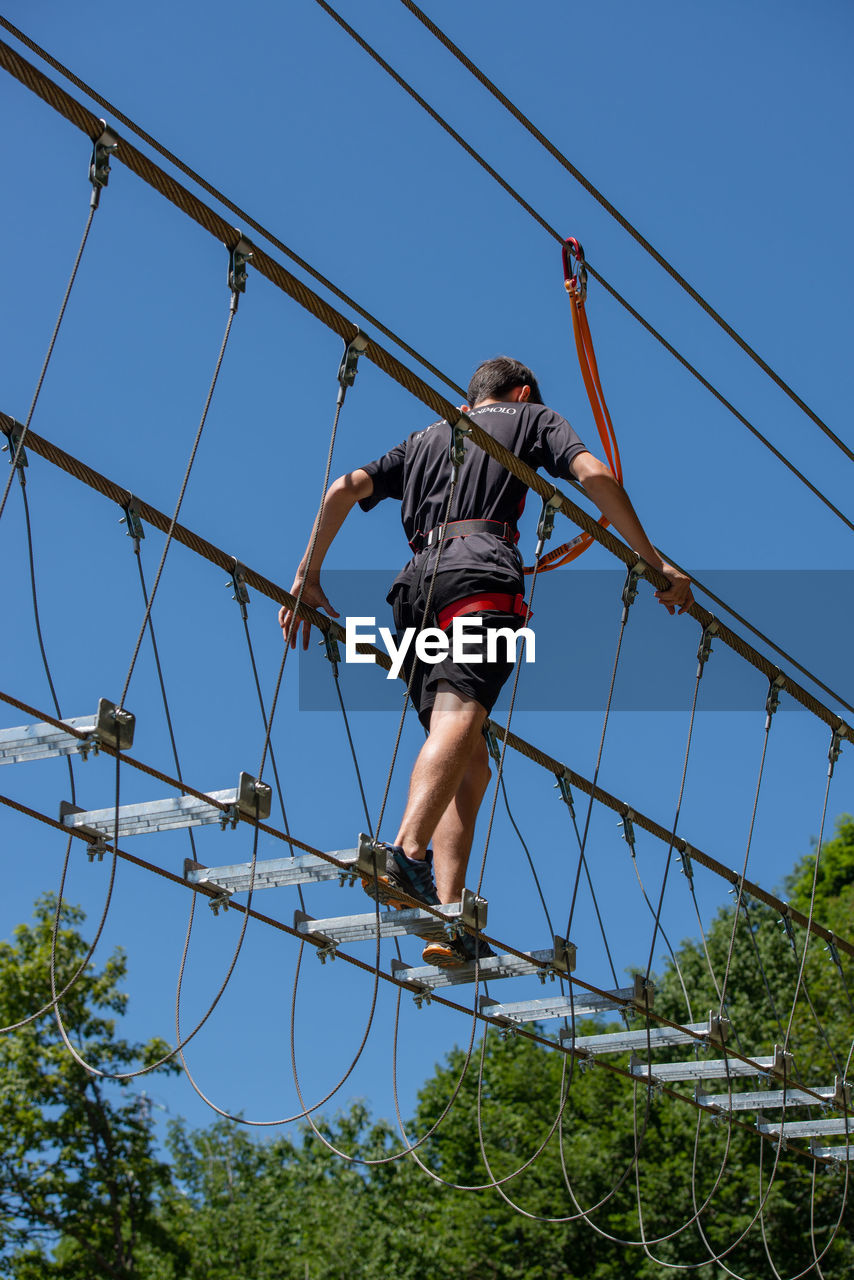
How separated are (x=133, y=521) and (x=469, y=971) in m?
1.39

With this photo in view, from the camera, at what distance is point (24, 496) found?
324 centimetres

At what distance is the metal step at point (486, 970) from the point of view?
12.3 ft

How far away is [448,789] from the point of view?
3.50 metres

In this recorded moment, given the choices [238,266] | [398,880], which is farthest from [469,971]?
[238,266]

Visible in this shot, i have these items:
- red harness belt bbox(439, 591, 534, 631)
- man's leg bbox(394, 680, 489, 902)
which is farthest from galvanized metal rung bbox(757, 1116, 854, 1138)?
red harness belt bbox(439, 591, 534, 631)

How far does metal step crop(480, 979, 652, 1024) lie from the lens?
4.03 m

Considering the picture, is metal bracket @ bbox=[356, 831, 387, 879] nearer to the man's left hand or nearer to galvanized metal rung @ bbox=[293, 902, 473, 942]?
galvanized metal rung @ bbox=[293, 902, 473, 942]

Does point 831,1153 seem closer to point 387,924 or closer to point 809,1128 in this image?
point 809,1128

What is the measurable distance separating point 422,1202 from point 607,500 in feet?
57.4

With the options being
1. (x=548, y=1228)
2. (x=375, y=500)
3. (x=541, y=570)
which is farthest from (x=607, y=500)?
(x=548, y=1228)

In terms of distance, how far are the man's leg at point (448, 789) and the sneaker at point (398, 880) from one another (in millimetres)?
47

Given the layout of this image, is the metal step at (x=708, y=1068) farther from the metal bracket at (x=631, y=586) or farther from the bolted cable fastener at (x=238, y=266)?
the bolted cable fastener at (x=238, y=266)

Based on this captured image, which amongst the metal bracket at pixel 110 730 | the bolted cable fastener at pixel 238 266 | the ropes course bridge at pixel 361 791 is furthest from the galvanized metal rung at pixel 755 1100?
the bolted cable fastener at pixel 238 266

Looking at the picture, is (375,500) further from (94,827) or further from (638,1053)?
(638,1053)
